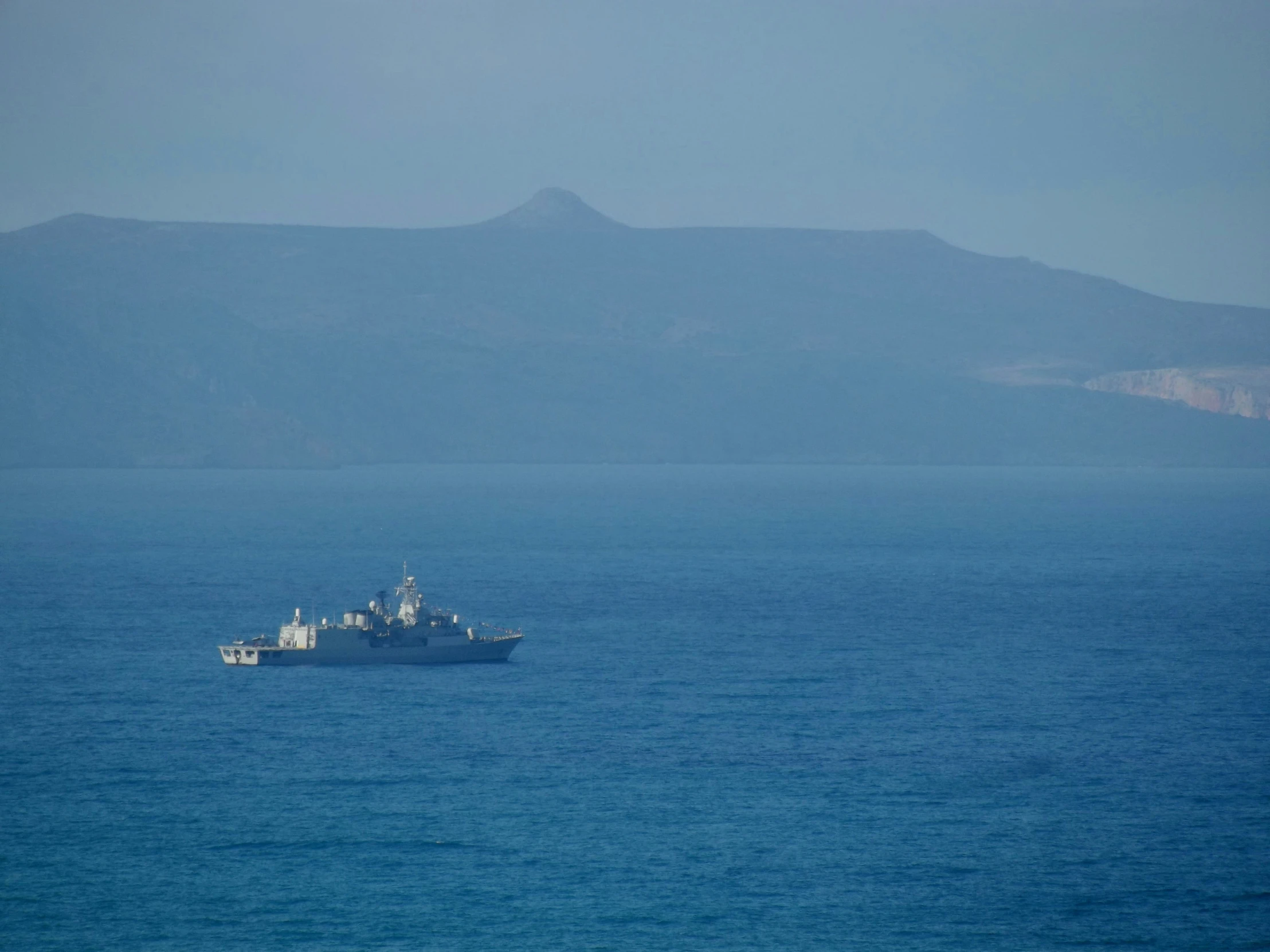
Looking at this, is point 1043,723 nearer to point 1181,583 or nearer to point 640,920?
point 640,920

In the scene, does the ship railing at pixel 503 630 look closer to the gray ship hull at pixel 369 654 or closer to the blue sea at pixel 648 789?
the blue sea at pixel 648 789

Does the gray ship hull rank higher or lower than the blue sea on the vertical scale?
higher

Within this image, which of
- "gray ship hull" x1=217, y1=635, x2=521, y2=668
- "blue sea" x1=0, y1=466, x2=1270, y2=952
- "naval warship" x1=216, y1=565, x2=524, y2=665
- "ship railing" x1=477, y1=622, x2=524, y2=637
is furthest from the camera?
"ship railing" x1=477, y1=622, x2=524, y2=637

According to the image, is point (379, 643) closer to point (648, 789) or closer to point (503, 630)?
point (503, 630)

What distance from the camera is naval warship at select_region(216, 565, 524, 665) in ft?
379

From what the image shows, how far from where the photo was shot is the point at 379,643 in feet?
383

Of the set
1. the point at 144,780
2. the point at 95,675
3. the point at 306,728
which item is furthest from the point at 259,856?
the point at 95,675

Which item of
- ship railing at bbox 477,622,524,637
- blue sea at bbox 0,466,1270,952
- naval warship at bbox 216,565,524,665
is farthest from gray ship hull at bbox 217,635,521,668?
ship railing at bbox 477,622,524,637

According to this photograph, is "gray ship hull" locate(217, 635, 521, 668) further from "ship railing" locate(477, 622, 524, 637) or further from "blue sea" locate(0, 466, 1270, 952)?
"ship railing" locate(477, 622, 524, 637)

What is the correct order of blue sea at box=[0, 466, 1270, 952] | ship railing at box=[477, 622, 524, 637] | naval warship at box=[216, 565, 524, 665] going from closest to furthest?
1. blue sea at box=[0, 466, 1270, 952]
2. naval warship at box=[216, 565, 524, 665]
3. ship railing at box=[477, 622, 524, 637]

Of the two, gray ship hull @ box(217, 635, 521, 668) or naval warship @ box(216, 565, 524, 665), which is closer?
gray ship hull @ box(217, 635, 521, 668)

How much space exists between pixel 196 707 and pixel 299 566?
82580 mm

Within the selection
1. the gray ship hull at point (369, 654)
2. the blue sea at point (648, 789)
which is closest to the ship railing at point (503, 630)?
the blue sea at point (648, 789)

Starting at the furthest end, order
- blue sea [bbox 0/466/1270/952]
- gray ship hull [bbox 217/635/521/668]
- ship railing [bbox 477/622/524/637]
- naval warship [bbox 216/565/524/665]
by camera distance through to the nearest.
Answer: ship railing [bbox 477/622/524/637], naval warship [bbox 216/565/524/665], gray ship hull [bbox 217/635/521/668], blue sea [bbox 0/466/1270/952]
